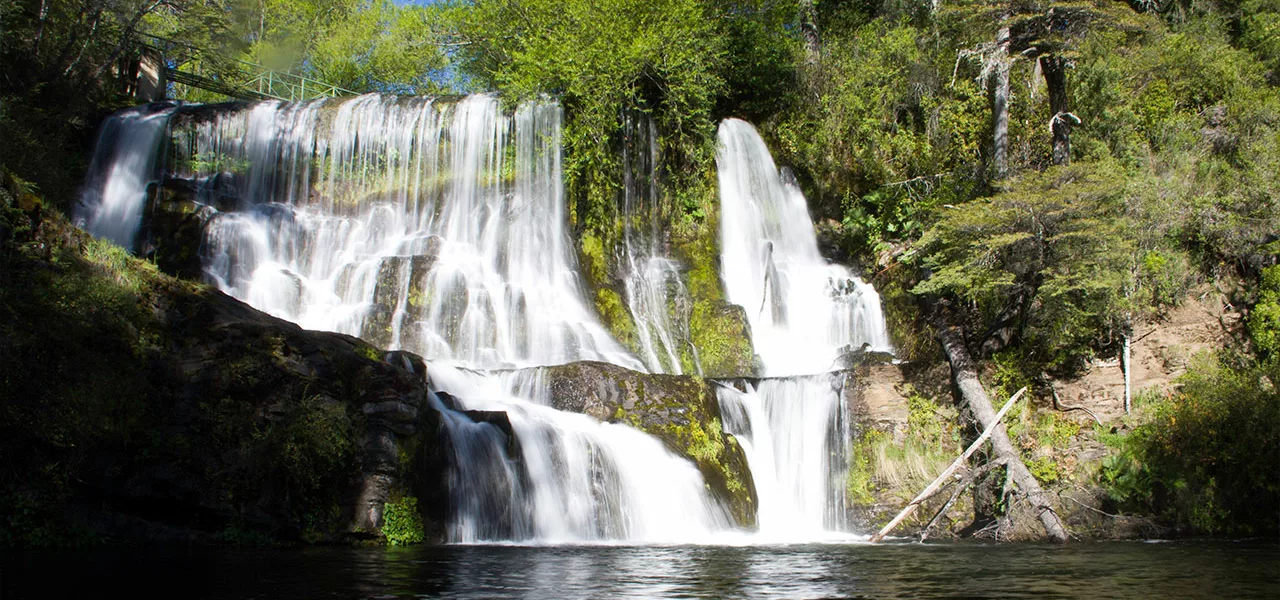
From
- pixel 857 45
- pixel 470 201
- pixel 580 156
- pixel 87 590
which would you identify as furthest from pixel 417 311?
pixel 857 45

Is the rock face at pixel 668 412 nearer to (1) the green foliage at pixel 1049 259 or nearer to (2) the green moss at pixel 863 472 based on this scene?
(2) the green moss at pixel 863 472

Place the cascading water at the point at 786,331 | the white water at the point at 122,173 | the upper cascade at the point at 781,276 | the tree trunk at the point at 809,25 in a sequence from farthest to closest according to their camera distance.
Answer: the tree trunk at the point at 809,25, the upper cascade at the point at 781,276, the white water at the point at 122,173, the cascading water at the point at 786,331

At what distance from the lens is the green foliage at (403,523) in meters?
11.4

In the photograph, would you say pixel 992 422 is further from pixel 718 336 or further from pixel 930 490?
pixel 718 336

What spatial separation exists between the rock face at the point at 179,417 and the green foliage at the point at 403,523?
0.50ft

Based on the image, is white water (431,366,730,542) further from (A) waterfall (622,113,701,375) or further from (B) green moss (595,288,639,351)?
(A) waterfall (622,113,701,375)

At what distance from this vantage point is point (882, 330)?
69.6 ft

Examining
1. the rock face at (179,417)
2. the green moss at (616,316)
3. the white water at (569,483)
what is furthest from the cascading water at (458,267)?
the rock face at (179,417)

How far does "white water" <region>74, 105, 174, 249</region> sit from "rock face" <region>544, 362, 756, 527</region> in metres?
12.0

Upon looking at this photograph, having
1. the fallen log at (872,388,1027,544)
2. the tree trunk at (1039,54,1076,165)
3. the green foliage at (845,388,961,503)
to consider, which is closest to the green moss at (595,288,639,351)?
the green foliage at (845,388,961,503)

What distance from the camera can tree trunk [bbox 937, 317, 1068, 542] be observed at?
45.9ft

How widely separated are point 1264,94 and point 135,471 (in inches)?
960

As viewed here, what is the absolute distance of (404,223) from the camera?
22.9 metres

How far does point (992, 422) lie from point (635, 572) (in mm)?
8760
